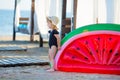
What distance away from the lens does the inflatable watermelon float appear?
7754 millimetres

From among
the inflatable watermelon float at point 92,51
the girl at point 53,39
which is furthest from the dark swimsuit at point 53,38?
the inflatable watermelon float at point 92,51

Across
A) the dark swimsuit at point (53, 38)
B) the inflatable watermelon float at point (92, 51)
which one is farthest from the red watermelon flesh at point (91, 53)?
the dark swimsuit at point (53, 38)

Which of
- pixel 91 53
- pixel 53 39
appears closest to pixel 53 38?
pixel 53 39

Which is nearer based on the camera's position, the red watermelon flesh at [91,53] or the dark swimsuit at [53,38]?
the red watermelon flesh at [91,53]

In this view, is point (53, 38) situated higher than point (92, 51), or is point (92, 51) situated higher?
point (53, 38)

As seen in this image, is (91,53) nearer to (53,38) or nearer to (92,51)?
(92,51)

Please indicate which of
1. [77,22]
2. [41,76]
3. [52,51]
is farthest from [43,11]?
[41,76]

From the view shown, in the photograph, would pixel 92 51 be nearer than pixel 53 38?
Yes

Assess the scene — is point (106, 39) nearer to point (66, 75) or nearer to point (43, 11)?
point (66, 75)

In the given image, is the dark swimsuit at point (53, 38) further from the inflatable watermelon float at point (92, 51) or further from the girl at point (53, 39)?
the inflatable watermelon float at point (92, 51)

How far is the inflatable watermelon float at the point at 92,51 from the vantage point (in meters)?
7.75

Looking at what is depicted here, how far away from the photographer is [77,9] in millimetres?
9914

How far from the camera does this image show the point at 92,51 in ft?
25.9

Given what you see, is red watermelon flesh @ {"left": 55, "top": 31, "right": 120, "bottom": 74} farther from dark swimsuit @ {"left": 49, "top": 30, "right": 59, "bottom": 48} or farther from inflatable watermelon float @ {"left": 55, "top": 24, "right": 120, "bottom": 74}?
dark swimsuit @ {"left": 49, "top": 30, "right": 59, "bottom": 48}
